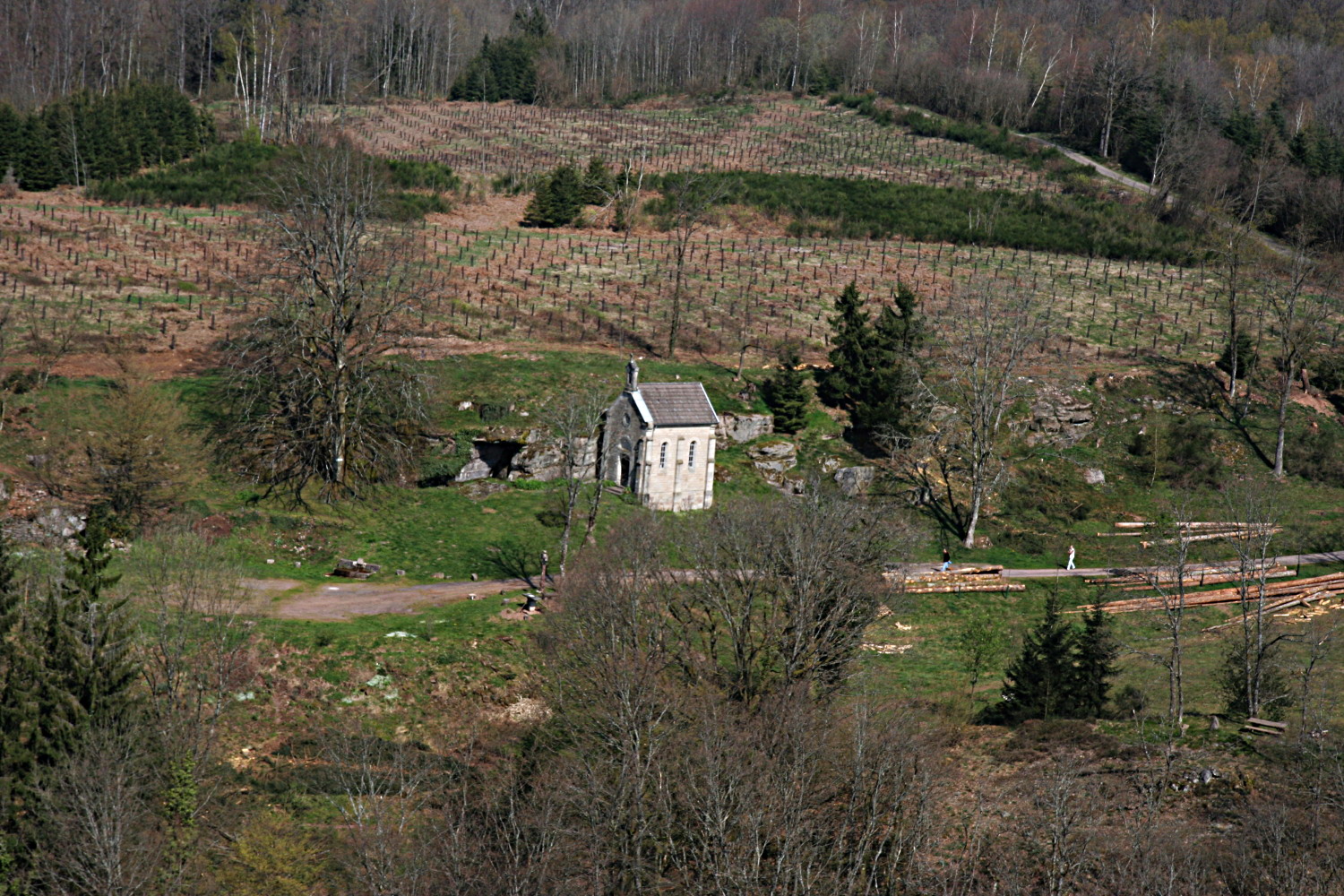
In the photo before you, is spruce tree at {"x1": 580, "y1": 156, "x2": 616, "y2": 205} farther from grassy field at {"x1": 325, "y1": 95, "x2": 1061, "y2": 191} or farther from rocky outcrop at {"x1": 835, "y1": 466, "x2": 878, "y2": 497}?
rocky outcrop at {"x1": 835, "y1": 466, "x2": 878, "y2": 497}

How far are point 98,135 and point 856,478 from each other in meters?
73.4

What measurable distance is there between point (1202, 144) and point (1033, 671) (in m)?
89.6

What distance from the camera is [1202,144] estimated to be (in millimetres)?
114062

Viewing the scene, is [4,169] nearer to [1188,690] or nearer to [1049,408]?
[1049,408]

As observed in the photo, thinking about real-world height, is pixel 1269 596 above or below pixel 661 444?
below

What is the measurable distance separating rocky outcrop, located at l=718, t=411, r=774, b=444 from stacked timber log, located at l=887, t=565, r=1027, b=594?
13137 millimetres

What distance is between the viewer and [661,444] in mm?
56969

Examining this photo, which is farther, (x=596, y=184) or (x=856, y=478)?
(x=596, y=184)

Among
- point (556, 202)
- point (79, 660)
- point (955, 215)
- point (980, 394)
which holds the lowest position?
point (79, 660)

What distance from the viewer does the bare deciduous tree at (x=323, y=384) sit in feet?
180

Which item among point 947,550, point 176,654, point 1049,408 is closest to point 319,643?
point 176,654

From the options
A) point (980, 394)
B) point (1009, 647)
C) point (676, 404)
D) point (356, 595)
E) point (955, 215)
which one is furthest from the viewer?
point (955, 215)

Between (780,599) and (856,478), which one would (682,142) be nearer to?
(856,478)

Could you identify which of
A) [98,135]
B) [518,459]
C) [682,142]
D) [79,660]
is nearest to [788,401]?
[518,459]
